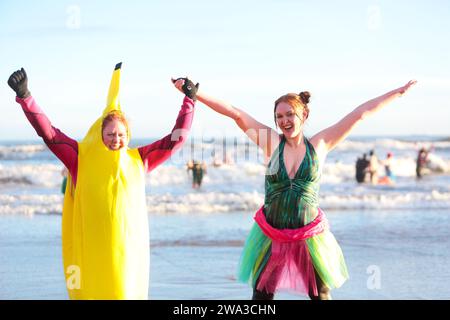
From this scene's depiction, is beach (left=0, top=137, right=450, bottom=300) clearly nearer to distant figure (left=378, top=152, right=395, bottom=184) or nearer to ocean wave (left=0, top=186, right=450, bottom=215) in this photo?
ocean wave (left=0, top=186, right=450, bottom=215)

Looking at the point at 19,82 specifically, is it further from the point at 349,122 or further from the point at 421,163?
the point at 421,163

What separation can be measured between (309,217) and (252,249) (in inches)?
17.5

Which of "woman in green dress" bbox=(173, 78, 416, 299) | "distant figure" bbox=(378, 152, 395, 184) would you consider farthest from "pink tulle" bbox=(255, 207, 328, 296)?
"distant figure" bbox=(378, 152, 395, 184)

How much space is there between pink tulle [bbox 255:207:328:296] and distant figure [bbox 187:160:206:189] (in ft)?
42.4

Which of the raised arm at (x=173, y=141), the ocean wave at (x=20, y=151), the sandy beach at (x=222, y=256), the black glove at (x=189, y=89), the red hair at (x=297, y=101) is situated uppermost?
the ocean wave at (x=20, y=151)

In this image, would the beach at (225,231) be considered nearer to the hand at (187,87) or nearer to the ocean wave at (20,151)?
the hand at (187,87)

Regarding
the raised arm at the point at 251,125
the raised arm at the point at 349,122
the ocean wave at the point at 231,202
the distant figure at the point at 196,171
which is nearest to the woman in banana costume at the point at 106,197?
the raised arm at the point at 251,125

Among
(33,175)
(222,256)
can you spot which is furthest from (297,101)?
(33,175)

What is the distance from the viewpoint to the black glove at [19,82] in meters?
5.80

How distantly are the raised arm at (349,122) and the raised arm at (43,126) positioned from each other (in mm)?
1562

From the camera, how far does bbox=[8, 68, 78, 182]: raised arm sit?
5816 millimetres

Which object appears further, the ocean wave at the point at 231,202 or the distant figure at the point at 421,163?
the distant figure at the point at 421,163

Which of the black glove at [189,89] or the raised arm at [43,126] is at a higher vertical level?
the black glove at [189,89]

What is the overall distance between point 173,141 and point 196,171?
14066 mm
